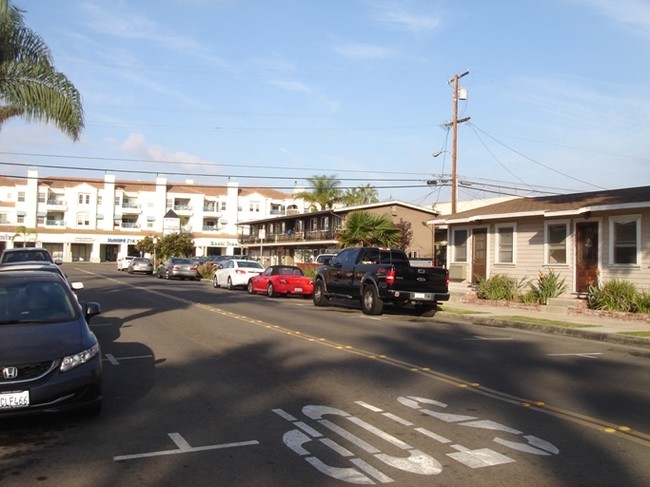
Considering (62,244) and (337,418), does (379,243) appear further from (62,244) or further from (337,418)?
(62,244)

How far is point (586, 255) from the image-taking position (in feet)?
69.4

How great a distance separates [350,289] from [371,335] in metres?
6.32

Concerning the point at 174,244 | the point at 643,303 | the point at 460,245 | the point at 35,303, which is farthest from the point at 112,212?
the point at 35,303

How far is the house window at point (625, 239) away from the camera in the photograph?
63.9 ft

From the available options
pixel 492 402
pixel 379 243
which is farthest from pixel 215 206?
pixel 492 402

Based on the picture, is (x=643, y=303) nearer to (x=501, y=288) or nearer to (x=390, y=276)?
(x=501, y=288)

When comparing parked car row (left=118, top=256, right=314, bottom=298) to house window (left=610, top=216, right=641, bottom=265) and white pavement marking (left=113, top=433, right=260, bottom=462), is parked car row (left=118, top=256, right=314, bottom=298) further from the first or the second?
white pavement marking (left=113, top=433, right=260, bottom=462)

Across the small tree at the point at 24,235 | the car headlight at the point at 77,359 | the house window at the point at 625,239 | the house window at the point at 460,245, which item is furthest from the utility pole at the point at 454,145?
the small tree at the point at 24,235

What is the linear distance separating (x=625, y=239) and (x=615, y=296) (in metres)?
2.10

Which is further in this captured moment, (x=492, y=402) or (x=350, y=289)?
(x=350, y=289)

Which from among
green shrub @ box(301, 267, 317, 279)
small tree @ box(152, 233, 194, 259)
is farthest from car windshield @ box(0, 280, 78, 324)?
small tree @ box(152, 233, 194, 259)

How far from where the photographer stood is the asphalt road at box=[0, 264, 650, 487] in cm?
538

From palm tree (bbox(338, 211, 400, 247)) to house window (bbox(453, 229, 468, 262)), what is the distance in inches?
290

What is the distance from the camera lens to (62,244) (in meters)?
94.2
